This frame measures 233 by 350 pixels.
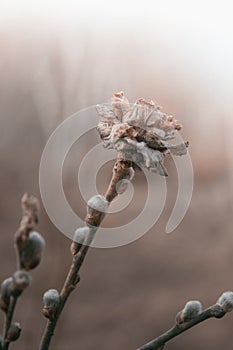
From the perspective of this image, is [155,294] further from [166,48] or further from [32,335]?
[166,48]

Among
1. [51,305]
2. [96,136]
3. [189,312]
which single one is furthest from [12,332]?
[96,136]

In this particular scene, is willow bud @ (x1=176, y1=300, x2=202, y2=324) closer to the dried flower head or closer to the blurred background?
the dried flower head

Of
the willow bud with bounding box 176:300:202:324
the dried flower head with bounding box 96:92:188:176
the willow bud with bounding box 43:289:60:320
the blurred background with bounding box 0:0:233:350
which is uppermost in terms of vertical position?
the blurred background with bounding box 0:0:233:350

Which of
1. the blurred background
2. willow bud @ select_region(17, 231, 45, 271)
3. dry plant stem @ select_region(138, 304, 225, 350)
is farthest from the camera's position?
the blurred background

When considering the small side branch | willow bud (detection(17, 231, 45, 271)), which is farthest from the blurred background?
willow bud (detection(17, 231, 45, 271))

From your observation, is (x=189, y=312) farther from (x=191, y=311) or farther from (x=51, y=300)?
(x=51, y=300)

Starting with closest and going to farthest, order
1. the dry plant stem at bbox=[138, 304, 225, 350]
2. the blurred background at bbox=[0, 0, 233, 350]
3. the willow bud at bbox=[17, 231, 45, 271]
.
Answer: the willow bud at bbox=[17, 231, 45, 271] < the dry plant stem at bbox=[138, 304, 225, 350] < the blurred background at bbox=[0, 0, 233, 350]

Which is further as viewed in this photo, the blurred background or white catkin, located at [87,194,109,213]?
the blurred background

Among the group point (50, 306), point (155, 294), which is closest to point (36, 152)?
point (155, 294)
